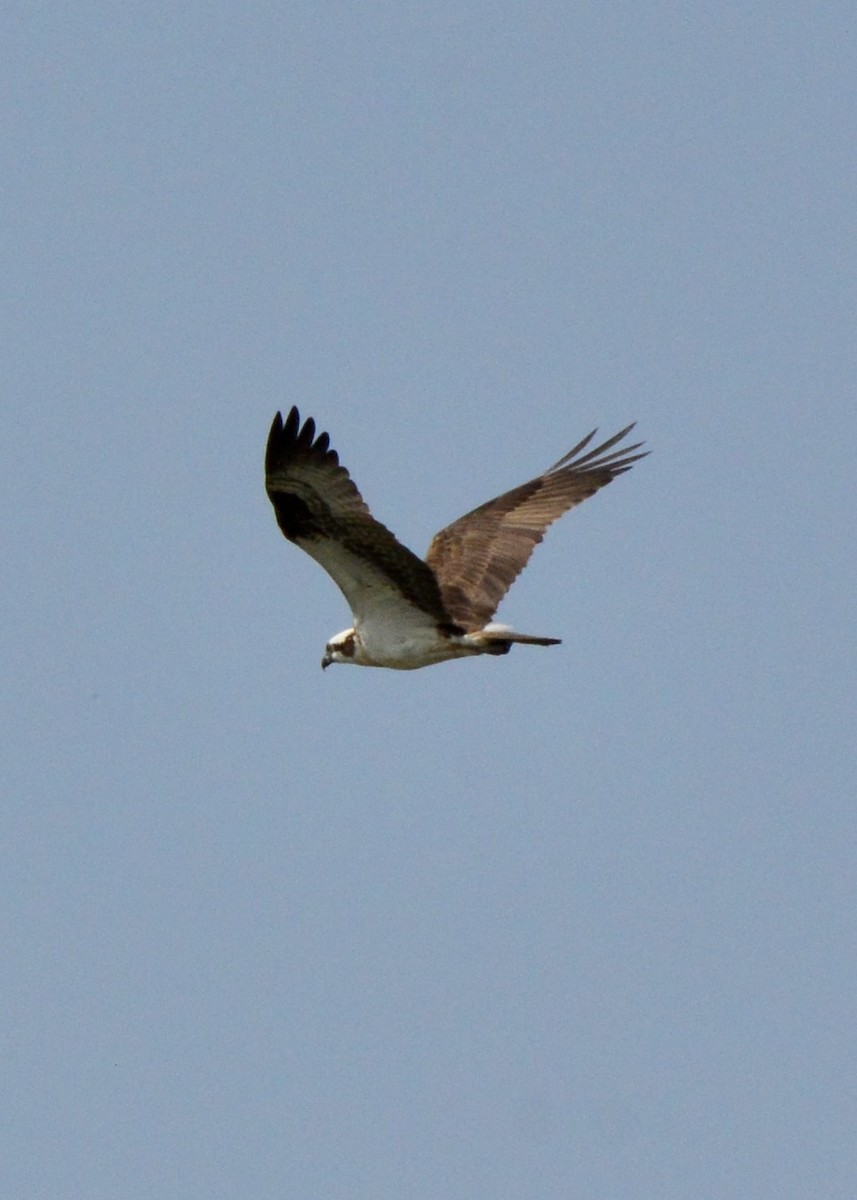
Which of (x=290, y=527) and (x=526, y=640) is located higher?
(x=290, y=527)

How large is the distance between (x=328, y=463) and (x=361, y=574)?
55.4 inches

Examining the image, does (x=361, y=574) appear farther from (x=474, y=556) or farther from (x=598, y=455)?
(x=598, y=455)

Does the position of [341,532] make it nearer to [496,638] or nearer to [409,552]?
[409,552]

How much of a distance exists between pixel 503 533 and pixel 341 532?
3.17 metres

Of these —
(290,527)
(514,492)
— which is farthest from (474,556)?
(290,527)

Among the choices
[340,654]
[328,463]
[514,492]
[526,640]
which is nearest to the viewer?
[328,463]

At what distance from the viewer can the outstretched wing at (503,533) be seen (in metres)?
16.8

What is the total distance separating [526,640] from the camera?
1526cm

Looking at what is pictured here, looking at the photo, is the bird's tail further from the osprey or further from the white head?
the white head

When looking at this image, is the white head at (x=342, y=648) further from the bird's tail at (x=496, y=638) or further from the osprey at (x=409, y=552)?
the bird's tail at (x=496, y=638)

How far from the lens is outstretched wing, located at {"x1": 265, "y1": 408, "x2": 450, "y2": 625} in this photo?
1430 centimetres

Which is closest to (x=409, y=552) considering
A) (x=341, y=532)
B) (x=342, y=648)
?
(x=341, y=532)

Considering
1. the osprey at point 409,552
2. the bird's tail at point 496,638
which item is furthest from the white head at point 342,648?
the bird's tail at point 496,638

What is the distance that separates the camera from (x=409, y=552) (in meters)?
14.9
